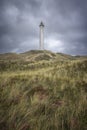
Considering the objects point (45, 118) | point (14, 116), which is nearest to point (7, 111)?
point (14, 116)

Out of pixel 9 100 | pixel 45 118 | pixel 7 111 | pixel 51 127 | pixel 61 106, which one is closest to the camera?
pixel 51 127

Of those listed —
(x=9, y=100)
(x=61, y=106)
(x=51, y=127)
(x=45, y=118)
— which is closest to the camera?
(x=51, y=127)

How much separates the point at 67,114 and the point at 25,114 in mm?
1061

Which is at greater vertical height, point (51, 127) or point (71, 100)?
point (71, 100)

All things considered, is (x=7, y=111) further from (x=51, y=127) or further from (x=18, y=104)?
(x=51, y=127)

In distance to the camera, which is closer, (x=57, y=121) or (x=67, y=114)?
(x=57, y=121)

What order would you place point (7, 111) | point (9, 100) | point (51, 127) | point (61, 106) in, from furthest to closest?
point (9, 100), point (61, 106), point (7, 111), point (51, 127)

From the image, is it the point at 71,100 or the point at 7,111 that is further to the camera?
the point at 71,100

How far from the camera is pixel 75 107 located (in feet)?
14.5

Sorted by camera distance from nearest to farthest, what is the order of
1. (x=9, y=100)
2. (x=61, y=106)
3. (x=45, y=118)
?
(x=45, y=118) < (x=61, y=106) < (x=9, y=100)

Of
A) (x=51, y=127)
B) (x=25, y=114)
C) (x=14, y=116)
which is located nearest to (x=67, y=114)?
(x=51, y=127)

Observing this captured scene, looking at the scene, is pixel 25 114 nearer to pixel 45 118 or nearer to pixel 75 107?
pixel 45 118

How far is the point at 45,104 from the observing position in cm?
462

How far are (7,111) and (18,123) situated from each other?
73 cm
